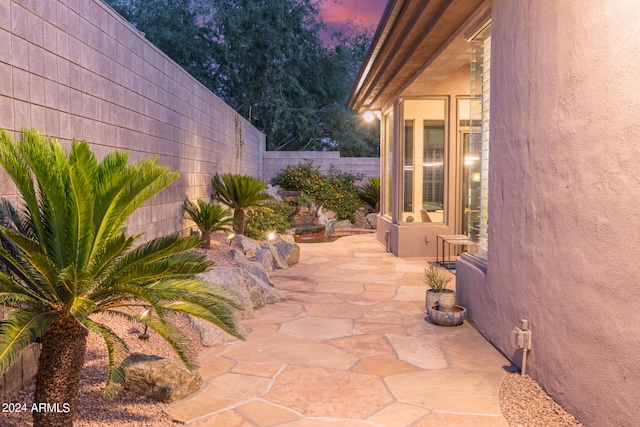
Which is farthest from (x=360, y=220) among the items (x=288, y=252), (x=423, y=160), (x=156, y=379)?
(x=156, y=379)

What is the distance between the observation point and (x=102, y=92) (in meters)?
5.36

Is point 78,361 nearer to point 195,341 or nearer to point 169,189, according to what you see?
point 195,341

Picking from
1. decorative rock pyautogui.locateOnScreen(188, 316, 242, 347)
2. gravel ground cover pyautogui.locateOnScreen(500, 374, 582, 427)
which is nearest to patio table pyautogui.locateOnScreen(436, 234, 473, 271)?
gravel ground cover pyautogui.locateOnScreen(500, 374, 582, 427)

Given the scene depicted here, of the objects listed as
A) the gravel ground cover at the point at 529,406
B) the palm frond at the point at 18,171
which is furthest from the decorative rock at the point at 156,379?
the gravel ground cover at the point at 529,406

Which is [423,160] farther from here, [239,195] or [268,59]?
[268,59]

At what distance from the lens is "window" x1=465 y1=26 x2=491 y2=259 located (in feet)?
17.6

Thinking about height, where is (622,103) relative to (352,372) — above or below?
above

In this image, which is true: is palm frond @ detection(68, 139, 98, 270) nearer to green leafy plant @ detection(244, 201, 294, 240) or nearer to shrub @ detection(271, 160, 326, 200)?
green leafy plant @ detection(244, 201, 294, 240)

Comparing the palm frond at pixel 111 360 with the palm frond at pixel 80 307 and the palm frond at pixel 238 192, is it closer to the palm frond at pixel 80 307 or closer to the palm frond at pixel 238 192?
the palm frond at pixel 80 307

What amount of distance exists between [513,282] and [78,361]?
10.8 feet

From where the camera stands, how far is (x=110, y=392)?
8.81 ft

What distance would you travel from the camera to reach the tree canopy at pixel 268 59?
70.7 feet

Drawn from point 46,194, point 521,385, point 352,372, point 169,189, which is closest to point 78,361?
point 46,194

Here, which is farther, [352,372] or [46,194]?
[352,372]
